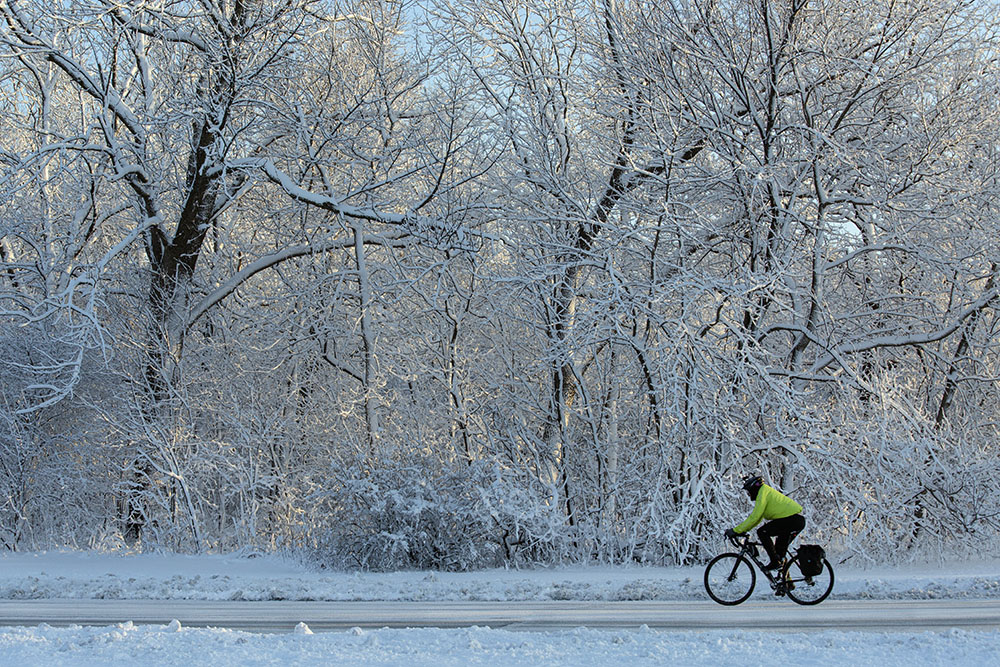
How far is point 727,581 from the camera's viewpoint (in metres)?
10.1

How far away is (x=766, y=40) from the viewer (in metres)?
14.2

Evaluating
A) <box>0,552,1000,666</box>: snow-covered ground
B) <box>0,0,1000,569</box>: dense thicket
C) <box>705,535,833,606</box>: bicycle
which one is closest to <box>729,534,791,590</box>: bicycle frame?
<box>705,535,833,606</box>: bicycle

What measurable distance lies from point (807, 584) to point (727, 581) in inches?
36.3

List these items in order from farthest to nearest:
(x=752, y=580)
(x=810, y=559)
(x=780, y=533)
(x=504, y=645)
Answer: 1. (x=780, y=533)
2. (x=752, y=580)
3. (x=810, y=559)
4. (x=504, y=645)

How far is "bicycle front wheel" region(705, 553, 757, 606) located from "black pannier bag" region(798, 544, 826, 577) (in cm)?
52

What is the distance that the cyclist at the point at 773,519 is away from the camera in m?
9.98

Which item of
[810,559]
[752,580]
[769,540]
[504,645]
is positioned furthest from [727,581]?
[504,645]

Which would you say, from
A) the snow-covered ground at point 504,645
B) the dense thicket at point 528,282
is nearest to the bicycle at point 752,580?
the snow-covered ground at point 504,645

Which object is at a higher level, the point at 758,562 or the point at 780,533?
the point at 780,533

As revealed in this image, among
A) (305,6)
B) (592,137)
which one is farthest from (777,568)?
(305,6)

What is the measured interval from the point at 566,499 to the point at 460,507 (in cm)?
254

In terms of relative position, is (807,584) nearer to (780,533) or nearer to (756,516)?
(780,533)

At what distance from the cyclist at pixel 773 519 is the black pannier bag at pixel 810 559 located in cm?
20

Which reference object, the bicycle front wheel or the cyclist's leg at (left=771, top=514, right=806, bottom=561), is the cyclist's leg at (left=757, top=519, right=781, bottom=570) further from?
the bicycle front wheel
